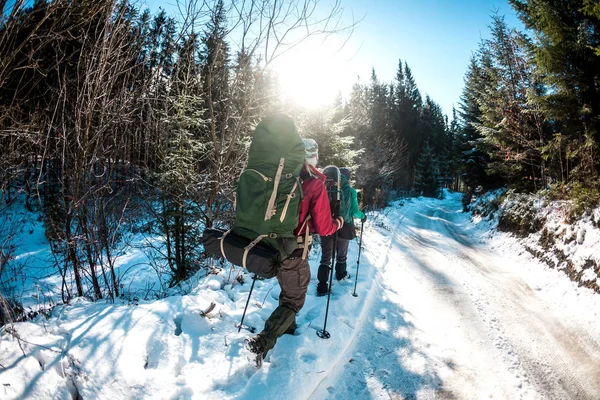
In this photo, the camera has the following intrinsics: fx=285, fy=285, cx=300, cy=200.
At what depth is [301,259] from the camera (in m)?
3.07

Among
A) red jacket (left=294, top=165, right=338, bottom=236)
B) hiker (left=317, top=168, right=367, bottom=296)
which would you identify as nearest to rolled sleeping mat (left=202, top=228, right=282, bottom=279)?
red jacket (left=294, top=165, right=338, bottom=236)

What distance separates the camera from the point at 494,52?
14.8 metres

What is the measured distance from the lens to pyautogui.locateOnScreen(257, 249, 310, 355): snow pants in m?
2.99

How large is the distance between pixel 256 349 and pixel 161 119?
4.72m

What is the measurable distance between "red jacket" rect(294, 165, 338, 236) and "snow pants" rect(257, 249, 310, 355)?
327mm

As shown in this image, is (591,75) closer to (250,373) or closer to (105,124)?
(250,373)

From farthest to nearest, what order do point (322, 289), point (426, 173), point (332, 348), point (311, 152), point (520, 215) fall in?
point (426, 173) < point (520, 215) < point (322, 289) < point (311, 152) < point (332, 348)

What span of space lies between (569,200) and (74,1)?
1131cm

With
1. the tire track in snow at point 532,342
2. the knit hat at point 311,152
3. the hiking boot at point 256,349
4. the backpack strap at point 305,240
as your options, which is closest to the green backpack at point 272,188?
the backpack strap at point 305,240

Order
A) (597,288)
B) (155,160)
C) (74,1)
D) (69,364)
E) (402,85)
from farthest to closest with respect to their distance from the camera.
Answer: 1. (402,85)
2. (155,160)
3. (597,288)
4. (74,1)
5. (69,364)

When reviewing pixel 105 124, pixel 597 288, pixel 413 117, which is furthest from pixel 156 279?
pixel 413 117

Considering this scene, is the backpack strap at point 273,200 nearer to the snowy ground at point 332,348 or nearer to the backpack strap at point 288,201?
the backpack strap at point 288,201

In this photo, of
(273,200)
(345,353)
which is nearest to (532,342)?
(345,353)

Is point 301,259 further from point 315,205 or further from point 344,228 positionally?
point 344,228
